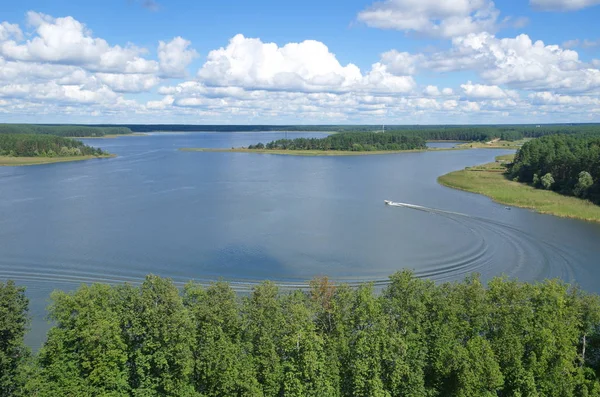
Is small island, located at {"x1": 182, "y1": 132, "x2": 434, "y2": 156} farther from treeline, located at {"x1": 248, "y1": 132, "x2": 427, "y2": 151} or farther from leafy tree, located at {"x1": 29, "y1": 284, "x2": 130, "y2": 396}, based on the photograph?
leafy tree, located at {"x1": 29, "y1": 284, "x2": 130, "y2": 396}

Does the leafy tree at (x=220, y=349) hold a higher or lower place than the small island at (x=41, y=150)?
lower

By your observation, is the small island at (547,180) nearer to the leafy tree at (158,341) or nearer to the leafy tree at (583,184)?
the leafy tree at (583,184)

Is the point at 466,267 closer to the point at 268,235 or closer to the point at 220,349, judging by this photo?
the point at 268,235

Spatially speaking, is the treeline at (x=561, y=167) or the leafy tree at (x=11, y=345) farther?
the treeline at (x=561, y=167)

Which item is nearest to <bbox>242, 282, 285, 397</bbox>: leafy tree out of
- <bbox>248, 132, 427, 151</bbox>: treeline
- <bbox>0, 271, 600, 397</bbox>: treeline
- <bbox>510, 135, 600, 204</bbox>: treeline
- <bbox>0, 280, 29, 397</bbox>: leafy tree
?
<bbox>0, 271, 600, 397</bbox>: treeline

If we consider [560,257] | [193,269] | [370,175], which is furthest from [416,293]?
[370,175]

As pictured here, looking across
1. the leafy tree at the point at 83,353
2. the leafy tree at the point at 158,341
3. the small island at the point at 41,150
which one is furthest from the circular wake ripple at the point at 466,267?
the small island at the point at 41,150
